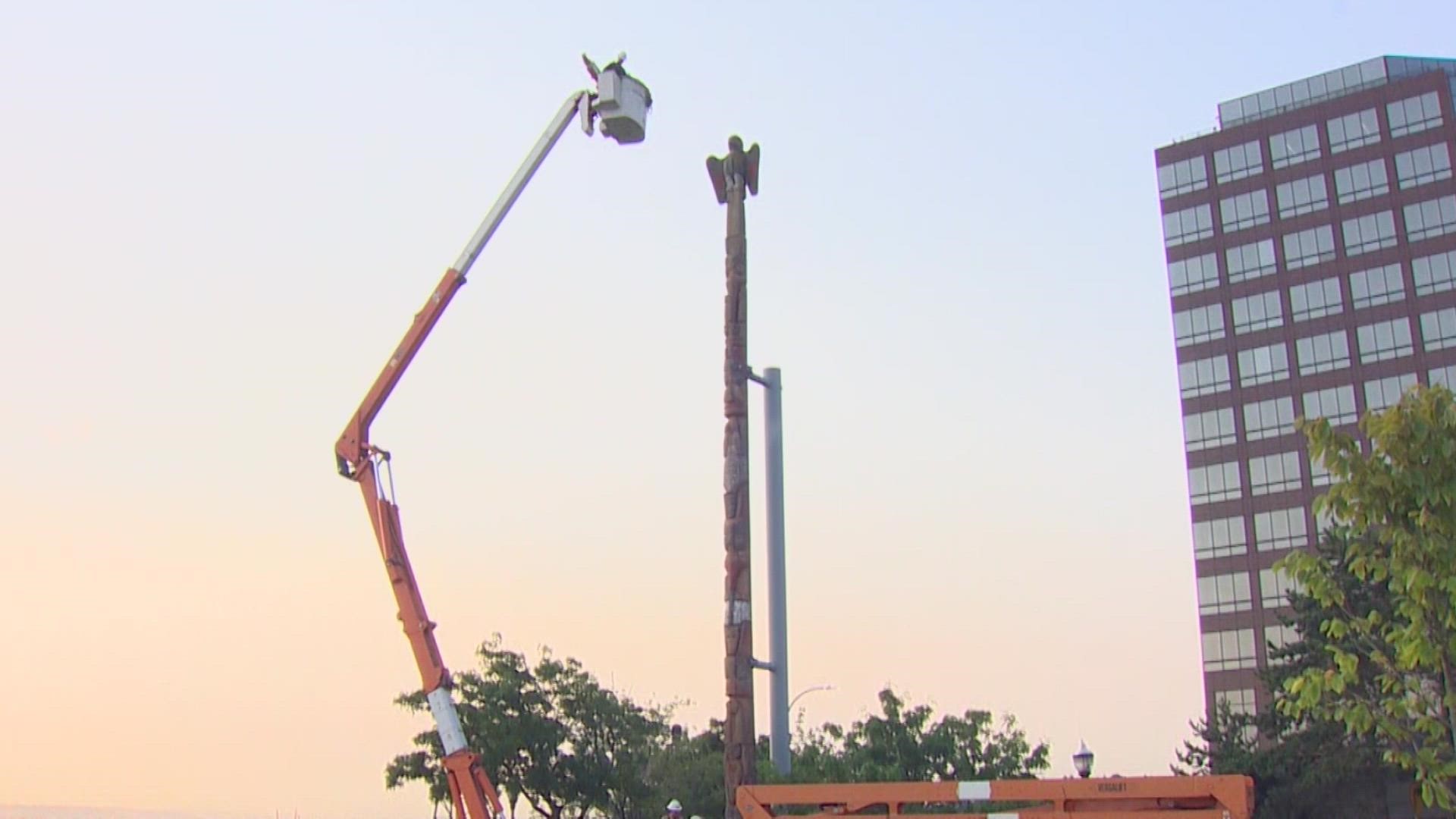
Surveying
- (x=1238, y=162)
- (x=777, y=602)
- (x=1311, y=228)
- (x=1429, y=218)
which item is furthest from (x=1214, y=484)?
(x=777, y=602)

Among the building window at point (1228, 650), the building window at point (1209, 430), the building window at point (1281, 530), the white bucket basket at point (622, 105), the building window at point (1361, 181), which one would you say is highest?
the building window at point (1361, 181)

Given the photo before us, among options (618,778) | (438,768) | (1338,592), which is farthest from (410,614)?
(618,778)

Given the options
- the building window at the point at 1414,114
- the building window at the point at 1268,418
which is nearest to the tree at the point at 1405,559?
the building window at the point at 1268,418

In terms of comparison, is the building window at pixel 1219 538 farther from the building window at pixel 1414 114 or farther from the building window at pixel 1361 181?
the building window at pixel 1414 114

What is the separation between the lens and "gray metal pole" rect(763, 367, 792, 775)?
2386cm

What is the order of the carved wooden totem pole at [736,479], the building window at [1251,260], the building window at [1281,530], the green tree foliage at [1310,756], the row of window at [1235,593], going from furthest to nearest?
the building window at [1251,260] < the building window at [1281,530] < the row of window at [1235,593] < the green tree foliage at [1310,756] < the carved wooden totem pole at [736,479]

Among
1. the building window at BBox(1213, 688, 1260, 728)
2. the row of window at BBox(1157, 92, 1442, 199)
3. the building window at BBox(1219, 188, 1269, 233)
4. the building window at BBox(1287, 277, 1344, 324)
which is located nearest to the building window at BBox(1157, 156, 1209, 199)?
the row of window at BBox(1157, 92, 1442, 199)

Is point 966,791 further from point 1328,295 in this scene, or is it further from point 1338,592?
point 1328,295

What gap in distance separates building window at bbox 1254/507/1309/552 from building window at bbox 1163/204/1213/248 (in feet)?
67.3

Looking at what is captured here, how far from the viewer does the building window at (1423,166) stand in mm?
98812

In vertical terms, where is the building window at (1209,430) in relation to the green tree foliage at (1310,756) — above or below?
above

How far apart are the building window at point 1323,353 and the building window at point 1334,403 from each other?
1.41 metres

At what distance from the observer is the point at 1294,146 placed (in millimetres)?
105062

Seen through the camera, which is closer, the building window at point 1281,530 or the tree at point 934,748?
the tree at point 934,748
